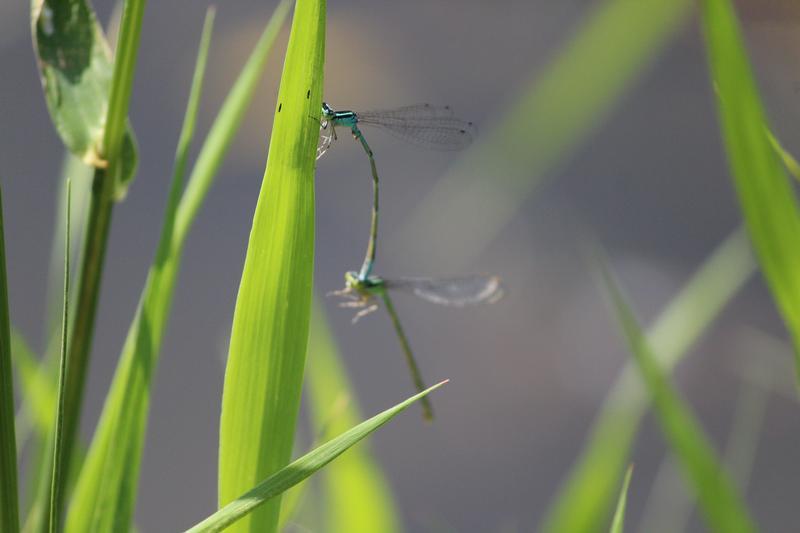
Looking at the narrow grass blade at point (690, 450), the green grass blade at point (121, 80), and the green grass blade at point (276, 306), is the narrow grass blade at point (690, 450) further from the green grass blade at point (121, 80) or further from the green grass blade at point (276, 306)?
the green grass blade at point (121, 80)

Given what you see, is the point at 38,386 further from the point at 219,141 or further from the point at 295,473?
the point at 295,473

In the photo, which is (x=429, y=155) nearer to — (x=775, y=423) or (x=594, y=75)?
(x=775, y=423)

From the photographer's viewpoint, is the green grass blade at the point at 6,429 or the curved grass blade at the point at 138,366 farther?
the curved grass blade at the point at 138,366

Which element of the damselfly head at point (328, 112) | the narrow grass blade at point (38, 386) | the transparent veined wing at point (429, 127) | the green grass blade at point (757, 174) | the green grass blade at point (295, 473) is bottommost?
the green grass blade at point (295, 473)

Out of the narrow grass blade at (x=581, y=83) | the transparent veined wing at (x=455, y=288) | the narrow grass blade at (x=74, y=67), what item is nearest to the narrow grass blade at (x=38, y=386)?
the narrow grass blade at (x=74, y=67)

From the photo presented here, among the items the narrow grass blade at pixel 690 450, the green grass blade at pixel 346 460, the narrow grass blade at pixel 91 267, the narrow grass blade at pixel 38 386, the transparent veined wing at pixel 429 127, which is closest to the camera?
the narrow grass blade at pixel 91 267

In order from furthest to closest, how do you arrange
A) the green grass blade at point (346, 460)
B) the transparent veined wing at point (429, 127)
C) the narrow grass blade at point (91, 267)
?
the transparent veined wing at point (429, 127), the green grass blade at point (346, 460), the narrow grass blade at point (91, 267)

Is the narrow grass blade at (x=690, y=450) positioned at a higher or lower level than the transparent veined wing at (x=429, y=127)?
lower

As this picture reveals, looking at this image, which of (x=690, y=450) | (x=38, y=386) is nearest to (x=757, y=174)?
(x=690, y=450)
